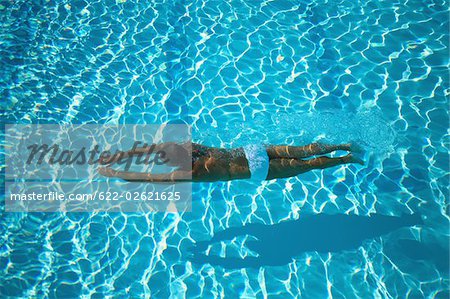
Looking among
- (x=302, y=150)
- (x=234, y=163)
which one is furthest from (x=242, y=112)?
(x=234, y=163)

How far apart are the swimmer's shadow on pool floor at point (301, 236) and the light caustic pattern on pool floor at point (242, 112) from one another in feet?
0.36

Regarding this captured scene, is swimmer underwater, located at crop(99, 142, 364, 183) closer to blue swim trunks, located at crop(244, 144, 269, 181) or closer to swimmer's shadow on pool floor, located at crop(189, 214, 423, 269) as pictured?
blue swim trunks, located at crop(244, 144, 269, 181)

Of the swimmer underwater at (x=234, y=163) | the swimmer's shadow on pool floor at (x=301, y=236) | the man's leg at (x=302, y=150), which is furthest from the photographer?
the man's leg at (x=302, y=150)

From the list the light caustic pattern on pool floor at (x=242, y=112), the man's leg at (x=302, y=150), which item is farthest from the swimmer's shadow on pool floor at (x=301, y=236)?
the man's leg at (x=302, y=150)

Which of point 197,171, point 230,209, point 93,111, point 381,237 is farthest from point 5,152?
point 381,237

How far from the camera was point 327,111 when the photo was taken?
5.93 m

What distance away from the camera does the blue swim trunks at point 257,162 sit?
14.3 ft

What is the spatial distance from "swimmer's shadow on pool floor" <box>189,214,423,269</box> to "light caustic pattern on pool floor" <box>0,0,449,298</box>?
109 millimetres

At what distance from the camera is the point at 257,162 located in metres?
4.36

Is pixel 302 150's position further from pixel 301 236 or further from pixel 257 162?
pixel 301 236

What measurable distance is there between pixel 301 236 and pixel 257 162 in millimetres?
1178

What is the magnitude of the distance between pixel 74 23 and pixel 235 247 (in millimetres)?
5586

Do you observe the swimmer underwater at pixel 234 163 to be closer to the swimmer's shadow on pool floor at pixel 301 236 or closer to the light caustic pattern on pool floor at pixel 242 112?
the light caustic pattern on pool floor at pixel 242 112

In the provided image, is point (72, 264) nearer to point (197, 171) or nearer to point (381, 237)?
point (197, 171)
